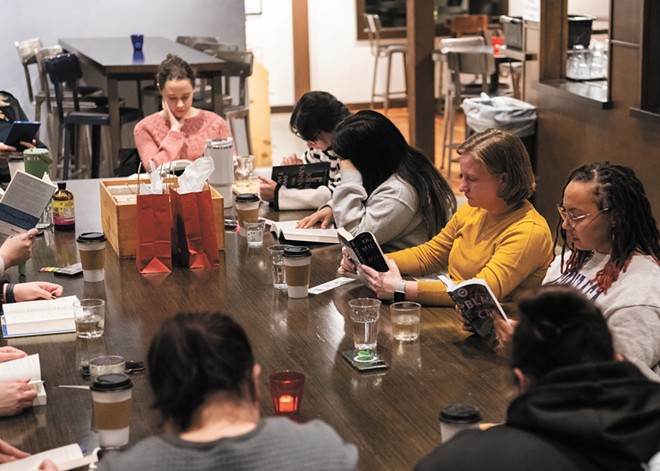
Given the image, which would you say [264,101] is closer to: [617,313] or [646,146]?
[646,146]

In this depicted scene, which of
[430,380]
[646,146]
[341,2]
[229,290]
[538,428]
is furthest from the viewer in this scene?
[341,2]

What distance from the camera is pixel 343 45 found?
12.9 metres

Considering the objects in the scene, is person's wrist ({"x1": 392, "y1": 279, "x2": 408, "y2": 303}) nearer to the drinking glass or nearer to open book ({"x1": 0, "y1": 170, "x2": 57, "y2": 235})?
open book ({"x1": 0, "y1": 170, "x2": 57, "y2": 235})

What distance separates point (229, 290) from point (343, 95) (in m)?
10.0

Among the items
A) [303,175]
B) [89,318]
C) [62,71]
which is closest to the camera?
[89,318]

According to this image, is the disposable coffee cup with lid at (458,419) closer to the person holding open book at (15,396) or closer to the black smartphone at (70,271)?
the person holding open book at (15,396)

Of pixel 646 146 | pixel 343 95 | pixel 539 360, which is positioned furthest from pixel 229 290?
pixel 343 95

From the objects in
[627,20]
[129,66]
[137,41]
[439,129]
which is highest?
[627,20]

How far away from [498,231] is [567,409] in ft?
4.99

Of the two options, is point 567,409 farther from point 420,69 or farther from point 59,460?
point 420,69

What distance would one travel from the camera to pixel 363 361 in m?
2.49

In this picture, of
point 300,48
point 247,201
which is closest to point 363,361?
point 247,201

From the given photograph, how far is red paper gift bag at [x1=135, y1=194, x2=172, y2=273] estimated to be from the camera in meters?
3.34

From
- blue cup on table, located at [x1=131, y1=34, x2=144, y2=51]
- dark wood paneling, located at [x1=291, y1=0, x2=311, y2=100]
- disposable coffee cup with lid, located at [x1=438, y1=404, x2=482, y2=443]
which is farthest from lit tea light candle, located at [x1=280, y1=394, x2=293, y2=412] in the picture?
dark wood paneling, located at [x1=291, y1=0, x2=311, y2=100]
